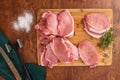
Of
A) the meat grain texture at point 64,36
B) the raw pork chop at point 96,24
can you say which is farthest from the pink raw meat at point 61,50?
the raw pork chop at point 96,24

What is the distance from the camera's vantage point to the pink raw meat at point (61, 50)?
1.78 meters

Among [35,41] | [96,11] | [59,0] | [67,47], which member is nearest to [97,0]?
[96,11]

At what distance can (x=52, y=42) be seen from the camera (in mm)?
1787

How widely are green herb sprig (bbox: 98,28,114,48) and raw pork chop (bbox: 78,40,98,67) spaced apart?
6 cm

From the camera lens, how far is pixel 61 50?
1.78 m

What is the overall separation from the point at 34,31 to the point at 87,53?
352mm

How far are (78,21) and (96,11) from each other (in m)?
0.13

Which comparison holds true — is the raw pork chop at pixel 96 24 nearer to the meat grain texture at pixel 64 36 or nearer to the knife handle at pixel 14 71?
the meat grain texture at pixel 64 36

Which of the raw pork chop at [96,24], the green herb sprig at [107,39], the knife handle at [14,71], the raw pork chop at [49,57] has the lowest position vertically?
the knife handle at [14,71]

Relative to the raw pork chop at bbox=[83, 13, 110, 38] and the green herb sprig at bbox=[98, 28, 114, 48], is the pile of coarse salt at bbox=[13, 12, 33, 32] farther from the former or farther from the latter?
the green herb sprig at bbox=[98, 28, 114, 48]

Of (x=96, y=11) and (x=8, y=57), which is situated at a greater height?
(x=96, y=11)

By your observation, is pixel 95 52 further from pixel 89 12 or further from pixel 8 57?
pixel 8 57

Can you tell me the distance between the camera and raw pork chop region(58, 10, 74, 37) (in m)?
1.78

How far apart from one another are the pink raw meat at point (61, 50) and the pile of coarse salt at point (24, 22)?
0.62 ft
